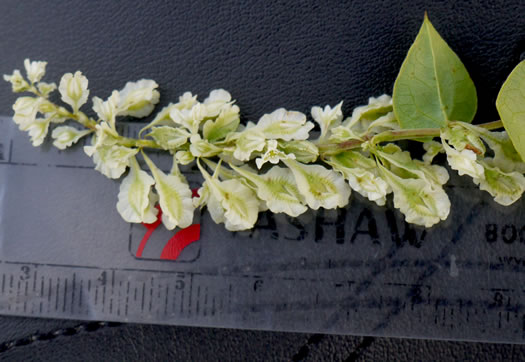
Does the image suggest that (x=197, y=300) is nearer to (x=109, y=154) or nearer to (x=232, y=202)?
(x=232, y=202)

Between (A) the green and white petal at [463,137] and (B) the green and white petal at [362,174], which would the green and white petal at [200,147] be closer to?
(B) the green and white petal at [362,174]

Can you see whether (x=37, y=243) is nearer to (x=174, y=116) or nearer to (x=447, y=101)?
(x=174, y=116)

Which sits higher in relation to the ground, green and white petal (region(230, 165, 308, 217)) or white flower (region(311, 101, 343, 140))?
white flower (region(311, 101, 343, 140))

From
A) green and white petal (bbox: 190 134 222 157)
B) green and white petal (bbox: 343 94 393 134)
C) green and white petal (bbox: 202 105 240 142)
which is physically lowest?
green and white petal (bbox: 190 134 222 157)

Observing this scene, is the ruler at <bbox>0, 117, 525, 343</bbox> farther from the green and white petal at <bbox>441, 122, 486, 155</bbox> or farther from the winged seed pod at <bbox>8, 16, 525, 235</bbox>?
the green and white petal at <bbox>441, 122, 486, 155</bbox>

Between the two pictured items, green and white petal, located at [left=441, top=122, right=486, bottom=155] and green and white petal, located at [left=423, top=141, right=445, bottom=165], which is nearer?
green and white petal, located at [left=441, top=122, right=486, bottom=155]

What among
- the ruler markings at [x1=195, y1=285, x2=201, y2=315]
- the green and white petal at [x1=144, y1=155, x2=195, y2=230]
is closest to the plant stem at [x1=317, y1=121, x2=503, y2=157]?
the green and white petal at [x1=144, y1=155, x2=195, y2=230]

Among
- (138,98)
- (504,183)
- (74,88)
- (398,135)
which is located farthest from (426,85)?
(74,88)
